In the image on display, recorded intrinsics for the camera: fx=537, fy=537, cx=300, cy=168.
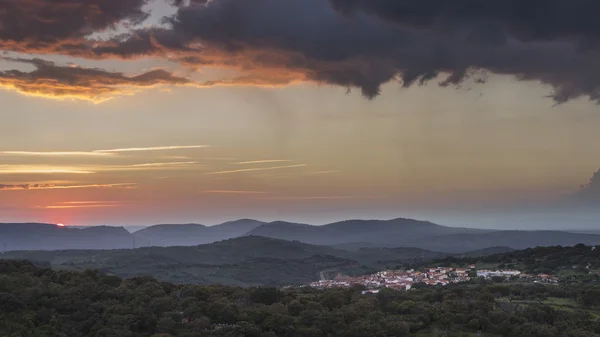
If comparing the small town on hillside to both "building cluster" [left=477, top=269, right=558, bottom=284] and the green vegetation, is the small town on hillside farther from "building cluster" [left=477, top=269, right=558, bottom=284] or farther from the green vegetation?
the green vegetation

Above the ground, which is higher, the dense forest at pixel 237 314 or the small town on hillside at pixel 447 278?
the dense forest at pixel 237 314

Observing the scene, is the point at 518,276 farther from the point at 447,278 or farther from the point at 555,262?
the point at 555,262

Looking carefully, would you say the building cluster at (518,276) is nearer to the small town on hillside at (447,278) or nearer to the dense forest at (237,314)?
the small town on hillside at (447,278)

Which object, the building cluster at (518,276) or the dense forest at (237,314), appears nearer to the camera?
the dense forest at (237,314)

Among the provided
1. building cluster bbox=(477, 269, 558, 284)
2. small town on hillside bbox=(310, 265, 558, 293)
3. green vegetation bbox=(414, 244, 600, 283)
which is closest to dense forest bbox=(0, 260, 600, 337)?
building cluster bbox=(477, 269, 558, 284)

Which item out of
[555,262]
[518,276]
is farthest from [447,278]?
[555,262]

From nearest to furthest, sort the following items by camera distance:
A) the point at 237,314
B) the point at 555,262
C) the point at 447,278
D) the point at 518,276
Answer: the point at 237,314 < the point at 518,276 < the point at 447,278 < the point at 555,262

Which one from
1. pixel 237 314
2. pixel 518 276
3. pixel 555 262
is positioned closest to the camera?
pixel 237 314

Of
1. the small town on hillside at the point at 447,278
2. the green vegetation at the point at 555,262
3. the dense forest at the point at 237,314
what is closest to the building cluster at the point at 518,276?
the small town on hillside at the point at 447,278

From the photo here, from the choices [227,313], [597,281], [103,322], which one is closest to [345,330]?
[227,313]
